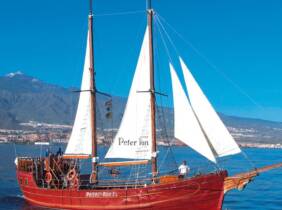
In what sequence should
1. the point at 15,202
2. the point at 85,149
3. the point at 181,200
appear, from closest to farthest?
1. the point at 181,200
2. the point at 85,149
3. the point at 15,202

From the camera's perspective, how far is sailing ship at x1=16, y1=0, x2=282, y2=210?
36.2 m

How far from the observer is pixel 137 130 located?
1570 inches

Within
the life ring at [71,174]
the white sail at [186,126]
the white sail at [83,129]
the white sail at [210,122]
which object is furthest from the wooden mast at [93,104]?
the white sail at [210,122]

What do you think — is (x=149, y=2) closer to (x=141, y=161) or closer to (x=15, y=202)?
(x=141, y=161)

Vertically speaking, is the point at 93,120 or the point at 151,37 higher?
the point at 151,37

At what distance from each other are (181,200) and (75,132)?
12.4 meters

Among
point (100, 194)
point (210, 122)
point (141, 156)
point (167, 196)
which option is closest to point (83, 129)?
point (141, 156)

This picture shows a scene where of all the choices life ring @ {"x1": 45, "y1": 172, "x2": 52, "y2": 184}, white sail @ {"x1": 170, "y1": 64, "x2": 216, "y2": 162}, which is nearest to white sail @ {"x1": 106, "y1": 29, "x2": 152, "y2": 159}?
white sail @ {"x1": 170, "y1": 64, "x2": 216, "y2": 162}

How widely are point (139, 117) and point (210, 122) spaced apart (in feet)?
19.4

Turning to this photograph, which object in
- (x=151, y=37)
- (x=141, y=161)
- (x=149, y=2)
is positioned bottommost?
(x=141, y=161)

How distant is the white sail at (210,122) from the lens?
3547 centimetres

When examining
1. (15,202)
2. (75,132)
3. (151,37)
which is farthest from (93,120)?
(15,202)

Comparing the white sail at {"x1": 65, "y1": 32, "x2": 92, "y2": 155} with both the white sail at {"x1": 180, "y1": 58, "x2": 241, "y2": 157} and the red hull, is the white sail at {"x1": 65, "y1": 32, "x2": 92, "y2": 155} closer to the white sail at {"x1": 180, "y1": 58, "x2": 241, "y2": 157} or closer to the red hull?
the red hull

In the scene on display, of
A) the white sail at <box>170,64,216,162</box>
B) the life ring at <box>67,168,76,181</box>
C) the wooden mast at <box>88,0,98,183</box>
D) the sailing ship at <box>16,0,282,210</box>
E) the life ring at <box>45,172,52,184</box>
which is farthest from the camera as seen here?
the life ring at <box>45,172,52,184</box>
